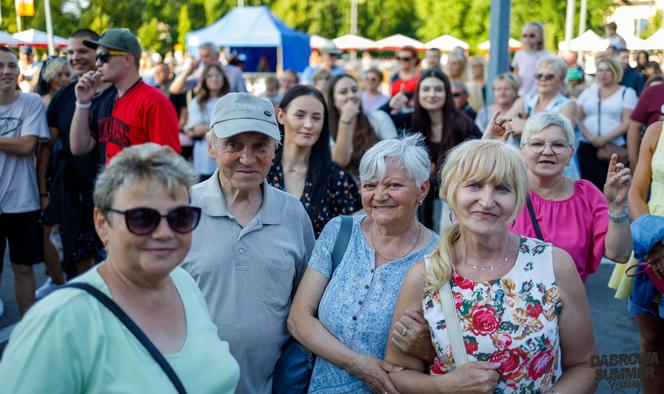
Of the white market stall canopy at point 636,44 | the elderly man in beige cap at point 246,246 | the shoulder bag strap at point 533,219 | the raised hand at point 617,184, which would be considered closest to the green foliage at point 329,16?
the white market stall canopy at point 636,44

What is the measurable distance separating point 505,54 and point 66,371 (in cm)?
656

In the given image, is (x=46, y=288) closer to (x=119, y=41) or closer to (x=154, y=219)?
(x=119, y=41)

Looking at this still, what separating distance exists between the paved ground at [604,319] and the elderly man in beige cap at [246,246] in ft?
9.29

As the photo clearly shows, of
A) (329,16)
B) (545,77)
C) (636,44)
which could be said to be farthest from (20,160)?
(329,16)

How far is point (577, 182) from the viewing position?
3998 millimetres

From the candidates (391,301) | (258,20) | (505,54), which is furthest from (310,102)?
(258,20)

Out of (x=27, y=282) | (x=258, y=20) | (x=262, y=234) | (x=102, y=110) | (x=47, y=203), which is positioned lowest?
(x=27, y=282)

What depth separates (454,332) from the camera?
263 cm

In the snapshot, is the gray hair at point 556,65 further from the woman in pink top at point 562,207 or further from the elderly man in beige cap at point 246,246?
the elderly man in beige cap at point 246,246

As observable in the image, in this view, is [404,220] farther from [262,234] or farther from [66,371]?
[66,371]

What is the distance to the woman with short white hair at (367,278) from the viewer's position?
2.91 metres

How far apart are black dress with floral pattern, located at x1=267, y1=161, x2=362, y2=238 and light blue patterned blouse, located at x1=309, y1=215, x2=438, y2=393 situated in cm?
96

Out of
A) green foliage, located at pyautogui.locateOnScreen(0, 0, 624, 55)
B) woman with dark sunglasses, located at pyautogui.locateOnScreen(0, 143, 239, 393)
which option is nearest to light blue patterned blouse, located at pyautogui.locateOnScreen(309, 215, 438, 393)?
woman with dark sunglasses, located at pyautogui.locateOnScreen(0, 143, 239, 393)

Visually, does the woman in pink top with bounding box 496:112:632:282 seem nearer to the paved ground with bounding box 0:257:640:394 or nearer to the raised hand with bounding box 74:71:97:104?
the paved ground with bounding box 0:257:640:394
